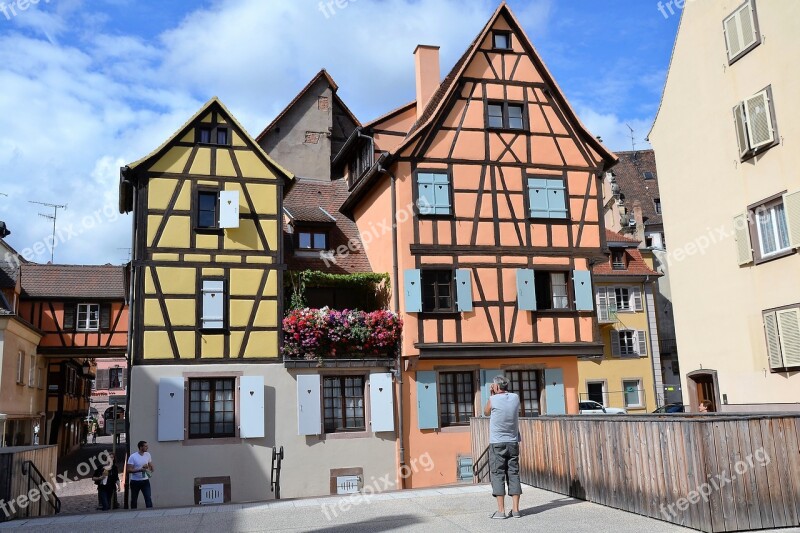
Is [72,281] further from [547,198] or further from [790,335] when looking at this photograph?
[790,335]

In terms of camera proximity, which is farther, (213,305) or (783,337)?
(213,305)

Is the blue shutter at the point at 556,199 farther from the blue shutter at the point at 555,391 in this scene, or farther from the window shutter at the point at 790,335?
the window shutter at the point at 790,335

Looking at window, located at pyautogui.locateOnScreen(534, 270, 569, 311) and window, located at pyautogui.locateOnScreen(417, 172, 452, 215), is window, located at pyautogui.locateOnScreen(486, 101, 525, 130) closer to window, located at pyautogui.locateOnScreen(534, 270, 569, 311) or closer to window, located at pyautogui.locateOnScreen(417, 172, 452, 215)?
window, located at pyautogui.locateOnScreen(417, 172, 452, 215)

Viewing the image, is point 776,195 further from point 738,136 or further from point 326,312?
point 326,312

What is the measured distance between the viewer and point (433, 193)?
21.7 m

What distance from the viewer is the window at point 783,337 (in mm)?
18219

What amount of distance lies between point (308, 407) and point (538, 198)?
347 inches

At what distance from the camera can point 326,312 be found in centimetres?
2077

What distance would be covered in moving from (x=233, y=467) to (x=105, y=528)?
9127 millimetres

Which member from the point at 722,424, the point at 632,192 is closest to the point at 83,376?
the point at 632,192

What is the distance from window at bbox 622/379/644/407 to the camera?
38.8 metres

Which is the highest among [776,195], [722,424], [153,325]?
[776,195]

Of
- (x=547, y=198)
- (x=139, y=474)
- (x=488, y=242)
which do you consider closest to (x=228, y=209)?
(x=488, y=242)

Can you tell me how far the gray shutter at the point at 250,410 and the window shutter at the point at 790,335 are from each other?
1285cm
